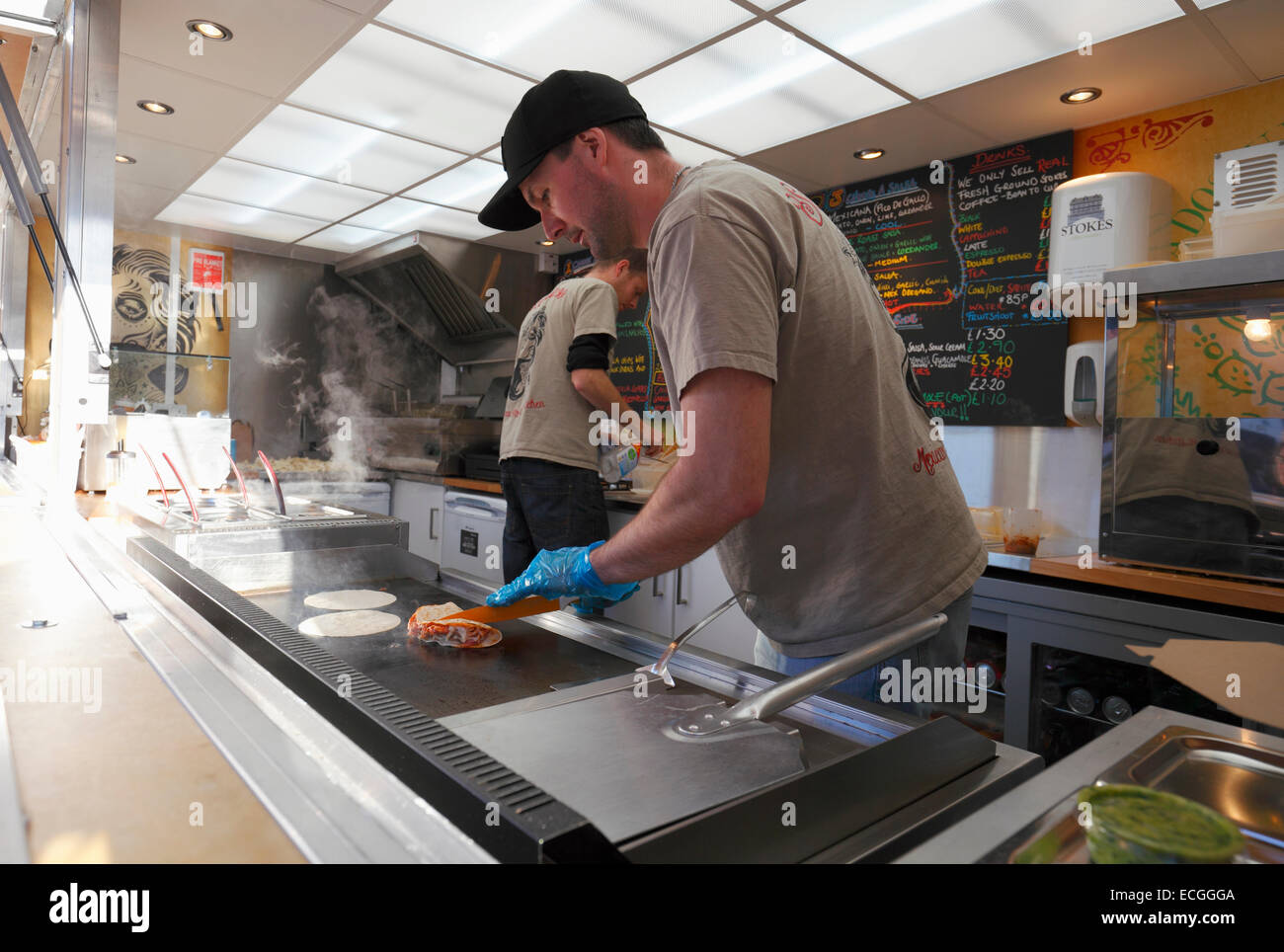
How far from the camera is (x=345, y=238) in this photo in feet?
17.7

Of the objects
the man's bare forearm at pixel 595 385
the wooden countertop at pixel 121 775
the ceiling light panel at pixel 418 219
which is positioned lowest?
the wooden countertop at pixel 121 775

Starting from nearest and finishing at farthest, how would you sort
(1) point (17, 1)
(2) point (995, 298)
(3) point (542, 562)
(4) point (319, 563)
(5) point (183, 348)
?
(3) point (542, 562), (4) point (319, 563), (1) point (17, 1), (2) point (995, 298), (5) point (183, 348)

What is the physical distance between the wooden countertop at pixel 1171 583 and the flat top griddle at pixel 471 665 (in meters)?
1.66

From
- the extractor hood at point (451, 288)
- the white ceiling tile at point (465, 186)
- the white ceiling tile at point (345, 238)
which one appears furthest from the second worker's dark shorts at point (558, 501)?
the white ceiling tile at point (345, 238)

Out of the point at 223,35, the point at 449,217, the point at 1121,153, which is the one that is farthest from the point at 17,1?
the point at 1121,153

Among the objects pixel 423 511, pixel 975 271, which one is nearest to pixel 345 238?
pixel 423 511

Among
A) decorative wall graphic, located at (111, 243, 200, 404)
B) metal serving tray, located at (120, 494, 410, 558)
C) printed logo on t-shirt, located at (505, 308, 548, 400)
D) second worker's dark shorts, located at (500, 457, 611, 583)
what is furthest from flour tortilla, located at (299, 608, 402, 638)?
decorative wall graphic, located at (111, 243, 200, 404)

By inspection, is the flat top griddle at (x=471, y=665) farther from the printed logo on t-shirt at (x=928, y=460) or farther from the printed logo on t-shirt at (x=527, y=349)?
the printed logo on t-shirt at (x=527, y=349)

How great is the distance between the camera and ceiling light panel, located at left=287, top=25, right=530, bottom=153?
2.73m

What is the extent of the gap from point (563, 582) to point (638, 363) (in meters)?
3.83

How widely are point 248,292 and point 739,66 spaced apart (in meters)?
4.53

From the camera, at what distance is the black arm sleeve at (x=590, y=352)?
105 inches

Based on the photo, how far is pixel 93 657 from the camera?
94 centimetres

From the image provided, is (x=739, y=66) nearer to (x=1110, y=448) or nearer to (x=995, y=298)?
(x=995, y=298)
